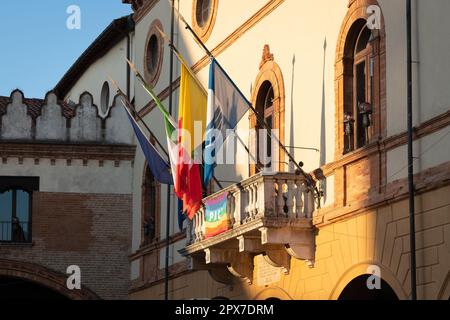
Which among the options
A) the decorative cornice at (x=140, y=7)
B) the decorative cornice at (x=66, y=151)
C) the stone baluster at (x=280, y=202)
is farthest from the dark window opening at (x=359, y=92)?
the decorative cornice at (x=66, y=151)

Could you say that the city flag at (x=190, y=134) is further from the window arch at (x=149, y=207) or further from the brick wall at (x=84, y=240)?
the brick wall at (x=84, y=240)

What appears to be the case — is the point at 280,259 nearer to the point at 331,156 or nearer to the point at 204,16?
the point at 331,156

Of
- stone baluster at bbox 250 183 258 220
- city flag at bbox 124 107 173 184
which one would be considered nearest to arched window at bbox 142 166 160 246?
city flag at bbox 124 107 173 184

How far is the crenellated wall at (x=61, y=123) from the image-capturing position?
1342 inches

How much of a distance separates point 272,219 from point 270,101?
3.86m

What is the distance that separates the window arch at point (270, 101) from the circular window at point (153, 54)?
7286 mm

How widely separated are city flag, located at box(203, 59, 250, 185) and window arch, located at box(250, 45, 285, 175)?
4.95ft

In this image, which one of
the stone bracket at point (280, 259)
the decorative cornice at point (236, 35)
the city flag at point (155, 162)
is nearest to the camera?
the stone bracket at point (280, 259)

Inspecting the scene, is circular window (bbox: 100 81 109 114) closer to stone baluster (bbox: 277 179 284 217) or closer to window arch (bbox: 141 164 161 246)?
window arch (bbox: 141 164 161 246)

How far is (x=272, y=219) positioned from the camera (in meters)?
21.7

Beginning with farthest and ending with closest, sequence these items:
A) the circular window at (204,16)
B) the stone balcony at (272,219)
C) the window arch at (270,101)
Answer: the circular window at (204,16) → the window arch at (270,101) → the stone balcony at (272,219)

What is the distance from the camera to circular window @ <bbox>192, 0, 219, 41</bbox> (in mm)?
28000

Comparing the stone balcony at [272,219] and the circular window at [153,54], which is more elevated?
the circular window at [153,54]

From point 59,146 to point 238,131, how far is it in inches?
365
